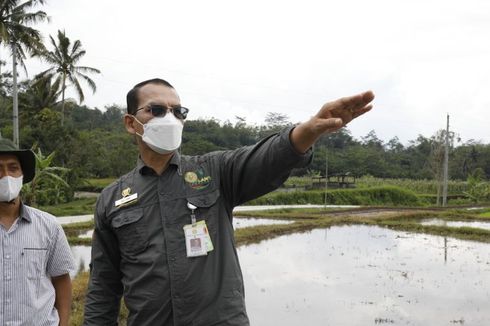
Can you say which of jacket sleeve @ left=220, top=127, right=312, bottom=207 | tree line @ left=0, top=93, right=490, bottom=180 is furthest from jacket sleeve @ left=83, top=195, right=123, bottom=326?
tree line @ left=0, top=93, right=490, bottom=180

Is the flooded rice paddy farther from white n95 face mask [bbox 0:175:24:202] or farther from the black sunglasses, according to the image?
the black sunglasses

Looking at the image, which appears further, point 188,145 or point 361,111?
point 188,145

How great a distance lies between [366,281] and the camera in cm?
896

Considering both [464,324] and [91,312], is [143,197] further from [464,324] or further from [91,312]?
[464,324]

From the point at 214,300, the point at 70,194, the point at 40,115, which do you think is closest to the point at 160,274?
the point at 214,300

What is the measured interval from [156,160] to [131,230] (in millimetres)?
318

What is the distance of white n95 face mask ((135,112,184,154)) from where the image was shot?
79.2 inches

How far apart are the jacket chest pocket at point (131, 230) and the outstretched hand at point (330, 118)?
68 cm

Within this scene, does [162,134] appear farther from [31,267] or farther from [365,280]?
[365,280]

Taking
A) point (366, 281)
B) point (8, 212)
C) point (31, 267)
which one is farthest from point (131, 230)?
point (366, 281)

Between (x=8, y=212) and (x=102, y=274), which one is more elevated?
(x=8, y=212)

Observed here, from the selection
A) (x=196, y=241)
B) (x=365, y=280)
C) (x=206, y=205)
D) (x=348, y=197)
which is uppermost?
(x=206, y=205)

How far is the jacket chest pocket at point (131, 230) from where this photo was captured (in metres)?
1.90

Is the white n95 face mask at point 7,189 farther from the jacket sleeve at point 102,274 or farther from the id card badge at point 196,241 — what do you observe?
the id card badge at point 196,241
